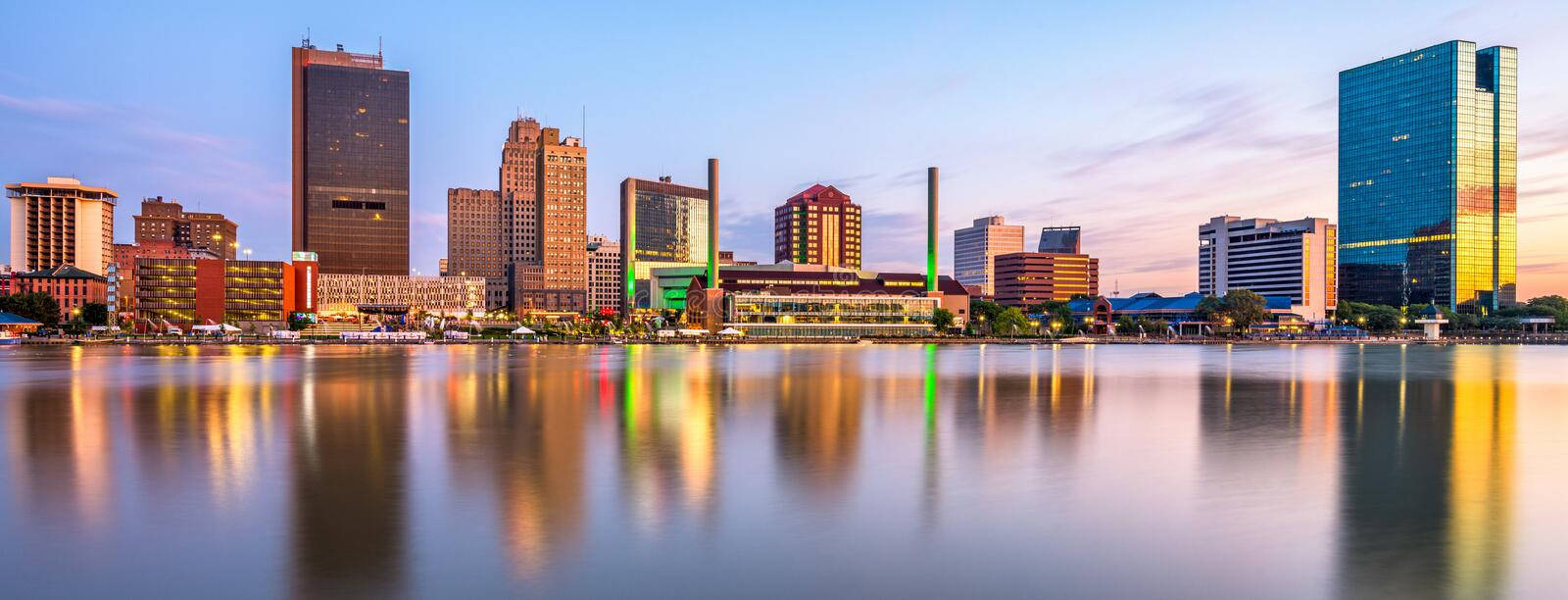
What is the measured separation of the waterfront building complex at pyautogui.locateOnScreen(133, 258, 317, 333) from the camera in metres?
195

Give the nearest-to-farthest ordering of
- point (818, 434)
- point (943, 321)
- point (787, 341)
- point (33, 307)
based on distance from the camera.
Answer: point (818, 434)
point (33, 307)
point (787, 341)
point (943, 321)

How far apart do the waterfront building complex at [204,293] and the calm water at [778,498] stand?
559 ft

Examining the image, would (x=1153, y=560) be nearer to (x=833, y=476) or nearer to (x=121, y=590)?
(x=833, y=476)

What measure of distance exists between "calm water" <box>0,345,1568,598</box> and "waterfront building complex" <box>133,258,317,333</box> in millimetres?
170427

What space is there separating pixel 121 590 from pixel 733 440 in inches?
779

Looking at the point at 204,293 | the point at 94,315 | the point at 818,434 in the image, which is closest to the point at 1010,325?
the point at 818,434

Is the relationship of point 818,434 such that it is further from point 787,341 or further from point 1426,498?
point 787,341

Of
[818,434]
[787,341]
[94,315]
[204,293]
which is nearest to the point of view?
[818,434]

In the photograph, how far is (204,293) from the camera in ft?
645

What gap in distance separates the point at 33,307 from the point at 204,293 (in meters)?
31.5

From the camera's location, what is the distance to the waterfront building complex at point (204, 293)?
639ft

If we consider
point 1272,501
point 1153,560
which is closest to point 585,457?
point 1153,560

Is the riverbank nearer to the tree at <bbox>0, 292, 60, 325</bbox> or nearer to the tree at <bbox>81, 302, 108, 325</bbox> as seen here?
the tree at <bbox>0, 292, 60, 325</bbox>

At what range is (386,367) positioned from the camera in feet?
262
